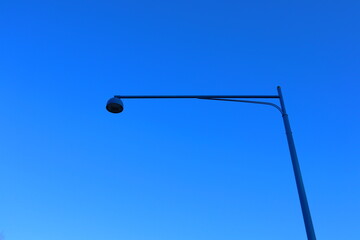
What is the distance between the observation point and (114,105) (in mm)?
8820

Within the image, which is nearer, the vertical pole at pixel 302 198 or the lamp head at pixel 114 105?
the vertical pole at pixel 302 198

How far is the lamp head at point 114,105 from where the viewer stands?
345 inches

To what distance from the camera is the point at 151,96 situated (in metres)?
8.10

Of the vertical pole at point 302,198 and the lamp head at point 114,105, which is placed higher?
the lamp head at point 114,105

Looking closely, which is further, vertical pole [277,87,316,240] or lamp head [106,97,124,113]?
lamp head [106,97,124,113]

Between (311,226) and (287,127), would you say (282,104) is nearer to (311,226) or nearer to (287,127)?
(287,127)

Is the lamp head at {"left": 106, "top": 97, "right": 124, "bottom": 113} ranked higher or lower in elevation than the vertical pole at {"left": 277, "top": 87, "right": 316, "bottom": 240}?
higher

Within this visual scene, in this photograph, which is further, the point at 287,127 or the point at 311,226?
the point at 287,127

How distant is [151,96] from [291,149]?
144 inches

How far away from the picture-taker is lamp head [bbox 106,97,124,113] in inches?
345

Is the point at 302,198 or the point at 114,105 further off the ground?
the point at 114,105

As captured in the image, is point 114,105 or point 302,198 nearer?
point 302,198

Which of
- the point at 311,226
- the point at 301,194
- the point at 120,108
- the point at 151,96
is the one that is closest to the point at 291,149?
the point at 301,194

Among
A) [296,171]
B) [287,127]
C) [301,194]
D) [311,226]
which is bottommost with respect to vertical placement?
[311,226]
